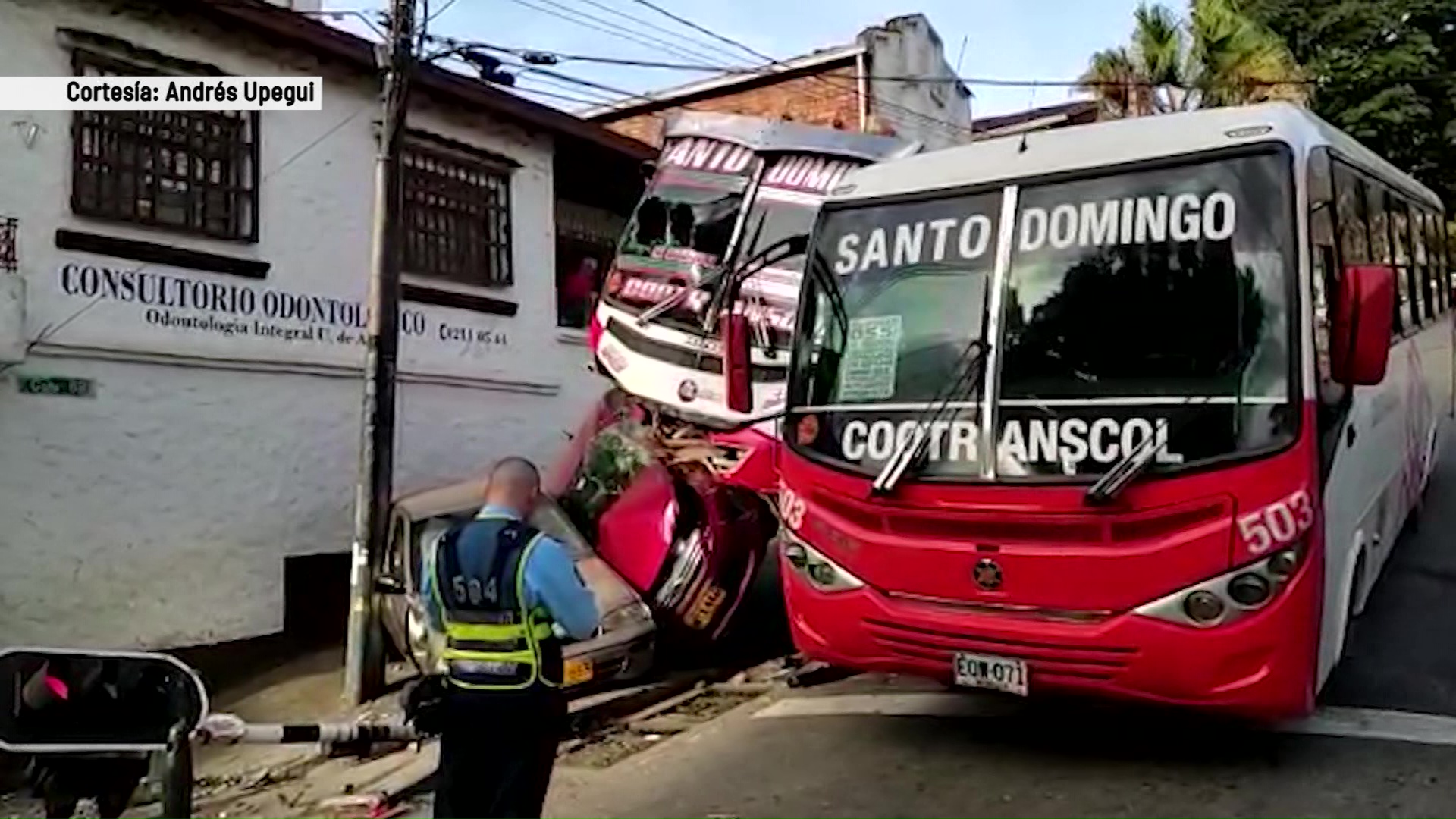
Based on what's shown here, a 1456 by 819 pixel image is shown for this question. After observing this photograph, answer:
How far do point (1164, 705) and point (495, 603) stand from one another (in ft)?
9.19

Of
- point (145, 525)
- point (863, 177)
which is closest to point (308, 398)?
point (145, 525)

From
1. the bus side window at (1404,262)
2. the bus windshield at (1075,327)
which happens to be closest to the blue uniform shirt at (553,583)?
Answer: the bus windshield at (1075,327)

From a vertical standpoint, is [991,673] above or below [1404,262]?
below

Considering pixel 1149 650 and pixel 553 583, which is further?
pixel 1149 650

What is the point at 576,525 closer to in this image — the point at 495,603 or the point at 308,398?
the point at 308,398

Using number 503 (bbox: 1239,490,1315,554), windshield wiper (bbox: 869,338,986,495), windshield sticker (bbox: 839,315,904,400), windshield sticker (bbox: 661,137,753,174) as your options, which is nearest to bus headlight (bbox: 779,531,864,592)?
windshield wiper (bbox: 869,338,986,495)

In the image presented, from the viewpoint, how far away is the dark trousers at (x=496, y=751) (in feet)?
14.5

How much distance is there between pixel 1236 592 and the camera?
5.13m

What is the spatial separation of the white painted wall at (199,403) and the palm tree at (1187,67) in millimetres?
10314

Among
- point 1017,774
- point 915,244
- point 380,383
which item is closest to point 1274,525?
point 1017,774

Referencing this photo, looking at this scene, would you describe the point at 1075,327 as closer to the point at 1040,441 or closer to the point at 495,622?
the point at 1040,441

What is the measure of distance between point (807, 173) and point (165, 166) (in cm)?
462

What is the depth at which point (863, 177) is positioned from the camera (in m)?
6.69

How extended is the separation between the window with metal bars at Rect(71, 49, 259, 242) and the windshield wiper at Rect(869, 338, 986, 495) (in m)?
6.05
